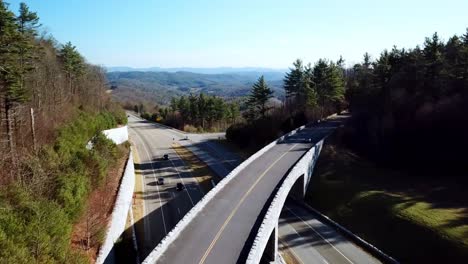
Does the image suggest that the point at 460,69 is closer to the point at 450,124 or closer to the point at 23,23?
the point at 450,124

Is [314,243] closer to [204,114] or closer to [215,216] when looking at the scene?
[215,216]

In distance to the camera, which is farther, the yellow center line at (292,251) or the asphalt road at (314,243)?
the asphalt road at (314,243)

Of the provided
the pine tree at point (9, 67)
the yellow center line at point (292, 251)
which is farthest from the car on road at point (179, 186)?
the pine tree at point (9, 67)

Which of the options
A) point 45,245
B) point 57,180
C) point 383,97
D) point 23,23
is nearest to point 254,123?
point 383,97

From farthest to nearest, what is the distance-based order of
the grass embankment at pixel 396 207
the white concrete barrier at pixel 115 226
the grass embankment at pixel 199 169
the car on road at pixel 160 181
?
the grass embankment at pixel 199 169, the car on road at pixel 160 181, the grass embankment at pixel 396 207, the white concrete barrier at pixel 115 226

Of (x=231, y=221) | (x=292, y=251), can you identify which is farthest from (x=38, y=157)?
(x=292, y=251)

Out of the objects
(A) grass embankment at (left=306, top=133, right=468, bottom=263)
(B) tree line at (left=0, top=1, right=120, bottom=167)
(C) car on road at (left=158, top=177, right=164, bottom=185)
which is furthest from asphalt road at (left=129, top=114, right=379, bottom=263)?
(B) tree line at (left=0, top=1, right=120, bottom=167)

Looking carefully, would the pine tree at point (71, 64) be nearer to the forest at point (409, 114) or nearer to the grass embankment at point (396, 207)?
the forest at point (409, 114)
